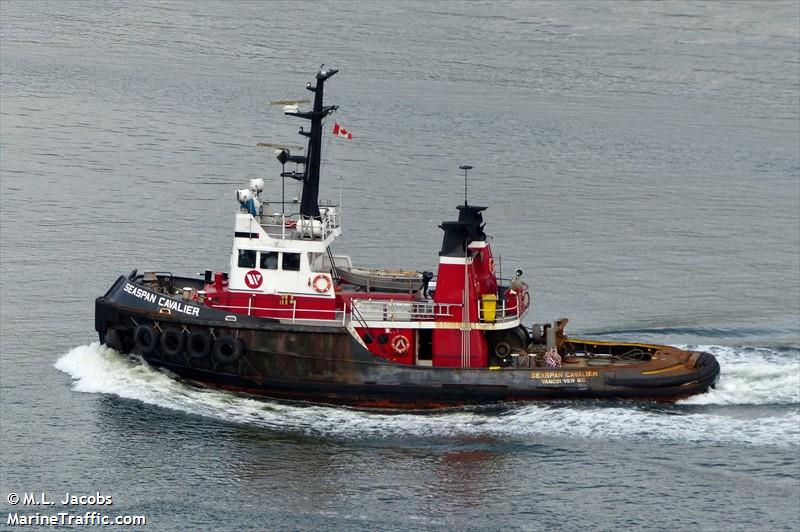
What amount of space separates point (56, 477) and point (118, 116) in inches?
1276

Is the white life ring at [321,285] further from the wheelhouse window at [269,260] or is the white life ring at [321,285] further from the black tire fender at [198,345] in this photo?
the black tire fender at [198,345]

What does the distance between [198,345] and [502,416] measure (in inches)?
287

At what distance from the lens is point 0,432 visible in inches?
1252

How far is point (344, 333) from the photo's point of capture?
1316 inches

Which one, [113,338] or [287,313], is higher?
[287,313]

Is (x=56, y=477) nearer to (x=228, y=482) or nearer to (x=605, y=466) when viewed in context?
(x=228, y=482)

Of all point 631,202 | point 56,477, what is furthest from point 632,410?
point 631,202

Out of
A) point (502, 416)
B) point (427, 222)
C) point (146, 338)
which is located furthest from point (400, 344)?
point (427, 222)

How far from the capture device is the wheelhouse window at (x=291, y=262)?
3441 cm

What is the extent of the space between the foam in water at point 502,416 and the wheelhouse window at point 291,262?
10.6 ft

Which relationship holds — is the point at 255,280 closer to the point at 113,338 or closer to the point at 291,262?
the point at 291,262

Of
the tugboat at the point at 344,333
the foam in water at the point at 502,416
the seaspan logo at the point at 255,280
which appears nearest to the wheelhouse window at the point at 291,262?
Answer: the tugboat at the point at 344,333

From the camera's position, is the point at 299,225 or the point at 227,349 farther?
the point at 299,225

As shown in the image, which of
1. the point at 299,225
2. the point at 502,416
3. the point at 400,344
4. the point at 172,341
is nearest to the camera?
the point at 502,416
